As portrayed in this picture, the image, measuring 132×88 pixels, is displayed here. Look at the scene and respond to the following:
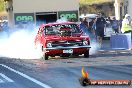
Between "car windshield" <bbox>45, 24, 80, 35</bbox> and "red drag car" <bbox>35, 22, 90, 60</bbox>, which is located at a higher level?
"car windshield" <bbox>45, 24, 80, 35</bbox>

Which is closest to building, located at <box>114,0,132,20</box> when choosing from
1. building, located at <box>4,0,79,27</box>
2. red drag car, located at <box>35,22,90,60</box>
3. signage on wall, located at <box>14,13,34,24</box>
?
building, located at <box>4,0,79,27</box>

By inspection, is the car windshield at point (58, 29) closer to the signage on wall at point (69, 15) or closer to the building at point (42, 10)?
the building at point (42, 10)

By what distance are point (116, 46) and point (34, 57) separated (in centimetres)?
616

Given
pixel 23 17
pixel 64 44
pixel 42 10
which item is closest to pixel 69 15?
pixel 42 10

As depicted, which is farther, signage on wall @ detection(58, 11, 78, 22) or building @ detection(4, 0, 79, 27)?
signage on wall @ detection(58, 11, 78, 22)

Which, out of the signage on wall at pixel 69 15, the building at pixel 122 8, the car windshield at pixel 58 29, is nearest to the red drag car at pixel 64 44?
the car windshield at pixel 58 29

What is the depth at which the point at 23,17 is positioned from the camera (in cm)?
3806

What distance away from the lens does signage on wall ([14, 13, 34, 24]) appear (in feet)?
124

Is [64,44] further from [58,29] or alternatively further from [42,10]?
[42,10]

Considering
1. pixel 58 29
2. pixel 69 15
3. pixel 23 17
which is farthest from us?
pixel 69 15

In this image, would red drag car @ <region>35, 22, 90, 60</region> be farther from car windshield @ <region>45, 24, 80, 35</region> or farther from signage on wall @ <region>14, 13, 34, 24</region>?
signage on wall @ <region>14, 13, 34, 24</region>

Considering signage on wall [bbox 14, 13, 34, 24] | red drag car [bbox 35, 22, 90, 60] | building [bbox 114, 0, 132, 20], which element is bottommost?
red drag car [bbox 35, 22, 90, 60]

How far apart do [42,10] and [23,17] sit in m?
1.64

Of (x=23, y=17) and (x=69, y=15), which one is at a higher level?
(x=69, y=15)
